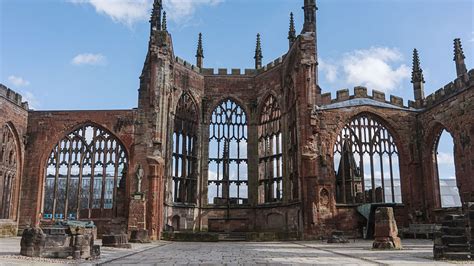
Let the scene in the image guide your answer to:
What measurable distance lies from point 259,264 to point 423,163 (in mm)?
20476

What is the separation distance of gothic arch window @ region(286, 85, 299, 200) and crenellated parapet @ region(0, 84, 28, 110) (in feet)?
55.8

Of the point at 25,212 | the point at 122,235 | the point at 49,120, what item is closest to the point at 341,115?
the point at 122,235

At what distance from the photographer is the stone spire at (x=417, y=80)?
2934 cm

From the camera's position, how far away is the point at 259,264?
970 cm

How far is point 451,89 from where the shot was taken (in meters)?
24.9

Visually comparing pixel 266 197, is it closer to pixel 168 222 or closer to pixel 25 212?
pixel 168 222

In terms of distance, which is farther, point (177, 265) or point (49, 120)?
point (49, 120)

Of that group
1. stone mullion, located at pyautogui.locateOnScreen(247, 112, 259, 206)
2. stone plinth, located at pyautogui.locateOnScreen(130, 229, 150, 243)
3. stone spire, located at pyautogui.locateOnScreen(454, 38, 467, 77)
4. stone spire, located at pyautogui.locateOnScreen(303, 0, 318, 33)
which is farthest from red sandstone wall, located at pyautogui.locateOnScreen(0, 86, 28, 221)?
stone spire, located at pyautogui.locateOnScreen(454, 38, 467, 77)

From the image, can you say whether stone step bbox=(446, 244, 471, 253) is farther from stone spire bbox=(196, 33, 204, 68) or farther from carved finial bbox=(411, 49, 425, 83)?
stone spire bbox=(196, 33, 204, 68)

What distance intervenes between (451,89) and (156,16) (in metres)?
18.4

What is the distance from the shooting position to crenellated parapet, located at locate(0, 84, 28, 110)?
2600cm

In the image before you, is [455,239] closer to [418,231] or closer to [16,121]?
[418,231]

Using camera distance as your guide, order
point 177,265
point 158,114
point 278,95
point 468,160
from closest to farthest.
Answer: point 177,265 → point 468,160 → point 158,114 → point 278,95

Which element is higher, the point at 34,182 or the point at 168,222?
the point at 34,182
